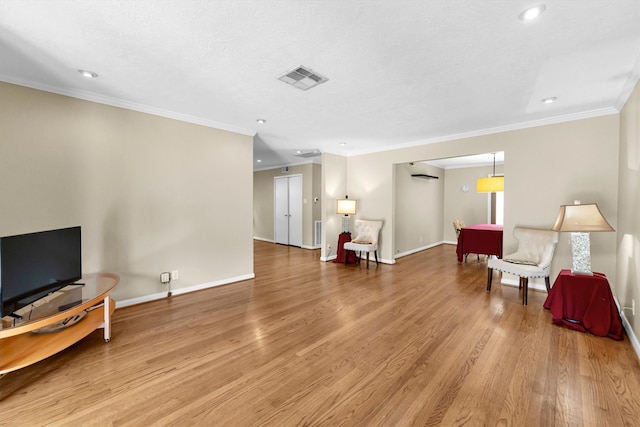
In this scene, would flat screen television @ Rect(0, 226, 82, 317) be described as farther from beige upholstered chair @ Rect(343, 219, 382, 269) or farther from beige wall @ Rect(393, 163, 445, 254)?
beige wall @ Rect(393, 163, 445, 254)

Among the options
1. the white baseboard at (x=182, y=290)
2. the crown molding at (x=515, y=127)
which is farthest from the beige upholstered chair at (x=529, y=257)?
the white baseboard at (x=182, y=290)

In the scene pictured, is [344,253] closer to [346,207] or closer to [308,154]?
[346,207]

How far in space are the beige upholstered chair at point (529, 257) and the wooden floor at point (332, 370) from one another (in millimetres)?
409

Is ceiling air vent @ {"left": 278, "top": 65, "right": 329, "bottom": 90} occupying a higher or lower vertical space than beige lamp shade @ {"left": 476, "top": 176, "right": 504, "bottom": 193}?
higher

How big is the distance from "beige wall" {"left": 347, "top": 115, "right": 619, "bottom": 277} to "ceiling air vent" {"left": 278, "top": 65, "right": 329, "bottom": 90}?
9.88ft

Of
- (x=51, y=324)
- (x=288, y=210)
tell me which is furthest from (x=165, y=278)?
(x=288, y=210)

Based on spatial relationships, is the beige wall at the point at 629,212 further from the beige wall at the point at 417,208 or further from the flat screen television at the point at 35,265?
the flat screen television at the point at 35,265

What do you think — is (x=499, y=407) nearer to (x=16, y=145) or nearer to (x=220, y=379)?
(x=220, y=379)

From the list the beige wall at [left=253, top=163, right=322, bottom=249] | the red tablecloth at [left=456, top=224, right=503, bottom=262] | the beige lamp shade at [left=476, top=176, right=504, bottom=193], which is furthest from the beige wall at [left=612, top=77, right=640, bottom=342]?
the beige wall at [left=253, top=163, right=322, bottom=249]

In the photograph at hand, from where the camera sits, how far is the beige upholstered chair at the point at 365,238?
5.37 meters

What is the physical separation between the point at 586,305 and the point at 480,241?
290 cm

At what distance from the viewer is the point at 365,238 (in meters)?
5.73

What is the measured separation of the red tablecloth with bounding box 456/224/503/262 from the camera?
213 inches

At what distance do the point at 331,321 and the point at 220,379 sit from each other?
130 centimetres
